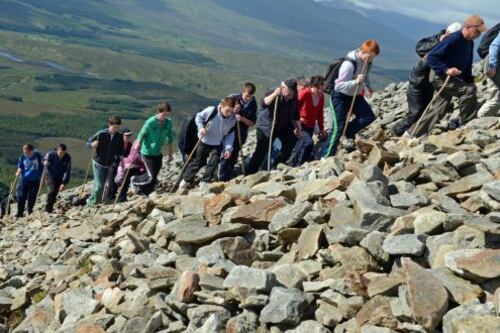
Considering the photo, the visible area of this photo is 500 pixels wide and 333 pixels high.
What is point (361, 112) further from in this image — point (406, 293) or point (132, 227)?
point (406, 293)

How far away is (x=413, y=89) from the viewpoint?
1550 cm

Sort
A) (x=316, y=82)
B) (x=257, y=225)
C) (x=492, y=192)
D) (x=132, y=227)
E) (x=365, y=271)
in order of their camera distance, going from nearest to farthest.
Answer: (x=365, y=271) < (x=492, y=192) < (x=257, y=225) < (x=132, y=227) < (x=316, y=82)

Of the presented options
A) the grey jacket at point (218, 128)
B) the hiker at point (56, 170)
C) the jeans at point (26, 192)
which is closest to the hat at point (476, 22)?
the grey jacket at point (218, 128)

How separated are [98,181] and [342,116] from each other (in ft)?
28.2

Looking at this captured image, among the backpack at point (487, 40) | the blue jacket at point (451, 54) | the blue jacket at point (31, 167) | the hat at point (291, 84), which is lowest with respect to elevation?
the blue jacket at point (31, 167)

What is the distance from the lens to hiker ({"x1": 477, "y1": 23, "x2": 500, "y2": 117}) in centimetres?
1431

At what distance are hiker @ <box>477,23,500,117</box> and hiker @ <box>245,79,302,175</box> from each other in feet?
15.2

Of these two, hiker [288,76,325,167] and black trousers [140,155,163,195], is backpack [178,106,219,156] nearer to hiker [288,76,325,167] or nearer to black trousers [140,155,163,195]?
black trousers [140,155,163,195]

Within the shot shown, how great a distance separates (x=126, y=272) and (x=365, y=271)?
415cm

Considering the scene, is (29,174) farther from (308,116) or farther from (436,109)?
(436,109)

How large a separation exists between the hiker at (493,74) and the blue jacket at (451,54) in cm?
53

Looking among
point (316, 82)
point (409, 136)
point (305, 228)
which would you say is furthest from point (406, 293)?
point (316, 82)

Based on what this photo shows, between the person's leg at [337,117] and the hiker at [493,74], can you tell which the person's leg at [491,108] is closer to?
the hiker at [493,74]

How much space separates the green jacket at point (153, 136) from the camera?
1742 cm
